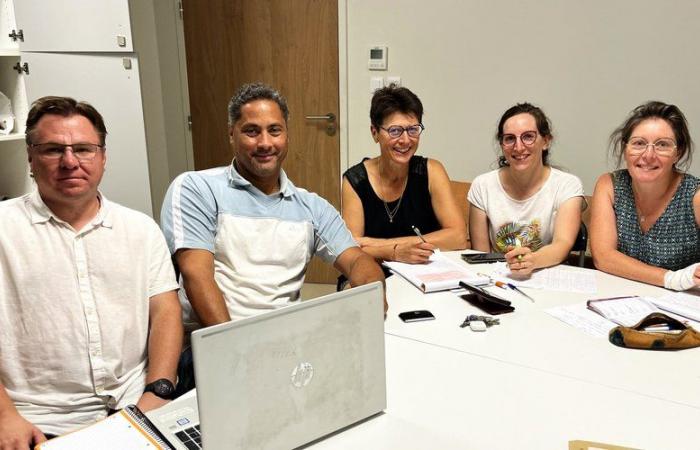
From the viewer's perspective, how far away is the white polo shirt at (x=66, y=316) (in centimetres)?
132

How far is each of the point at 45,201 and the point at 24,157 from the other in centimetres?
129

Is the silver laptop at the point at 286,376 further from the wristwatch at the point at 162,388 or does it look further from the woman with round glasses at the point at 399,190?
the woman with round glasses at the point at 399,190

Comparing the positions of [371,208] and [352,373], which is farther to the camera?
[371,208]

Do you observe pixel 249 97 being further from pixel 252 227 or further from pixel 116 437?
pixel 116 437

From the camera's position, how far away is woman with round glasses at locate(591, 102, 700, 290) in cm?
198

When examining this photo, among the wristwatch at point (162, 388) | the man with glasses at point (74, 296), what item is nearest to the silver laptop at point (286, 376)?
the wristwatch at point (162, 388)

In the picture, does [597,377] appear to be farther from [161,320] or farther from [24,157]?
[24,157]

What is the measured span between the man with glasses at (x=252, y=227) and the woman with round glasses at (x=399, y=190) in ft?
1.42

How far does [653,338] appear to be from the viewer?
4.61 feet

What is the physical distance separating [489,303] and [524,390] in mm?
462

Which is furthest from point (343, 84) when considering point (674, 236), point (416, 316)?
point (416, 316)

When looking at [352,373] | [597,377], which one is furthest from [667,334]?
[352,373]

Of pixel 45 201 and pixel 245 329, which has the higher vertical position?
pixel 45 201

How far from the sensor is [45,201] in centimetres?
140
